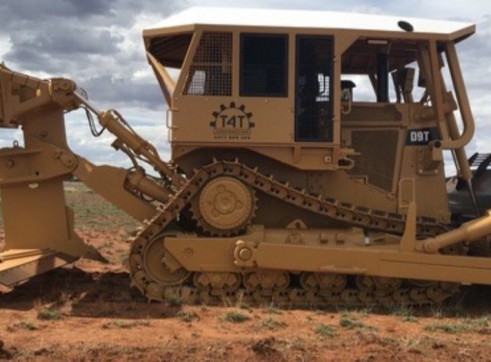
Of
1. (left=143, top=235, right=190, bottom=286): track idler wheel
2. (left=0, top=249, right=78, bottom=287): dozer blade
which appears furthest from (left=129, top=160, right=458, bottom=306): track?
(left=0, top=249, right=78, bottom=287): dozer blade

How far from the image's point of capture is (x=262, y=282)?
896 centimetres

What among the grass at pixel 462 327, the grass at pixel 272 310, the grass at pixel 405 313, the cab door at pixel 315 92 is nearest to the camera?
the grass at pixel 462 327

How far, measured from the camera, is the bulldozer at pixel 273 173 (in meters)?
8.85

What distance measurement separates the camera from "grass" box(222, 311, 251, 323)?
8.13 m

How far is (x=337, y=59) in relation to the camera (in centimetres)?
895

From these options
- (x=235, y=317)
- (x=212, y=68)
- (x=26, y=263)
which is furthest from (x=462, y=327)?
(x=26, y=263)

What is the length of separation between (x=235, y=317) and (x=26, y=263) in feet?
9.94

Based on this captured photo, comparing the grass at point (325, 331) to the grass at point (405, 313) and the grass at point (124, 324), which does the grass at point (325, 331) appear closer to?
the grass at point (405, 313)

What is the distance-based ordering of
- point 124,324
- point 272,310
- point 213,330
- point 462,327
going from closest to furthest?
1. point 213,330
2. point 124,324
3. point 462,327
4. point 272,310

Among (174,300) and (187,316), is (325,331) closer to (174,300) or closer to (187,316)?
(187,316)

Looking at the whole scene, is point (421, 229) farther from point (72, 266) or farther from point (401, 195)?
point (72, 266)

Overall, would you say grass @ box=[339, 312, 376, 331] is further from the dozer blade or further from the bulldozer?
the dozer blade

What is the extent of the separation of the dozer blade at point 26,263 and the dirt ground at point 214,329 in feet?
1.25

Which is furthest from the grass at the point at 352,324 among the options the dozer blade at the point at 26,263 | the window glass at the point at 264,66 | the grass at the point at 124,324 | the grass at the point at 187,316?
the dozer blade at the point at 26,263
